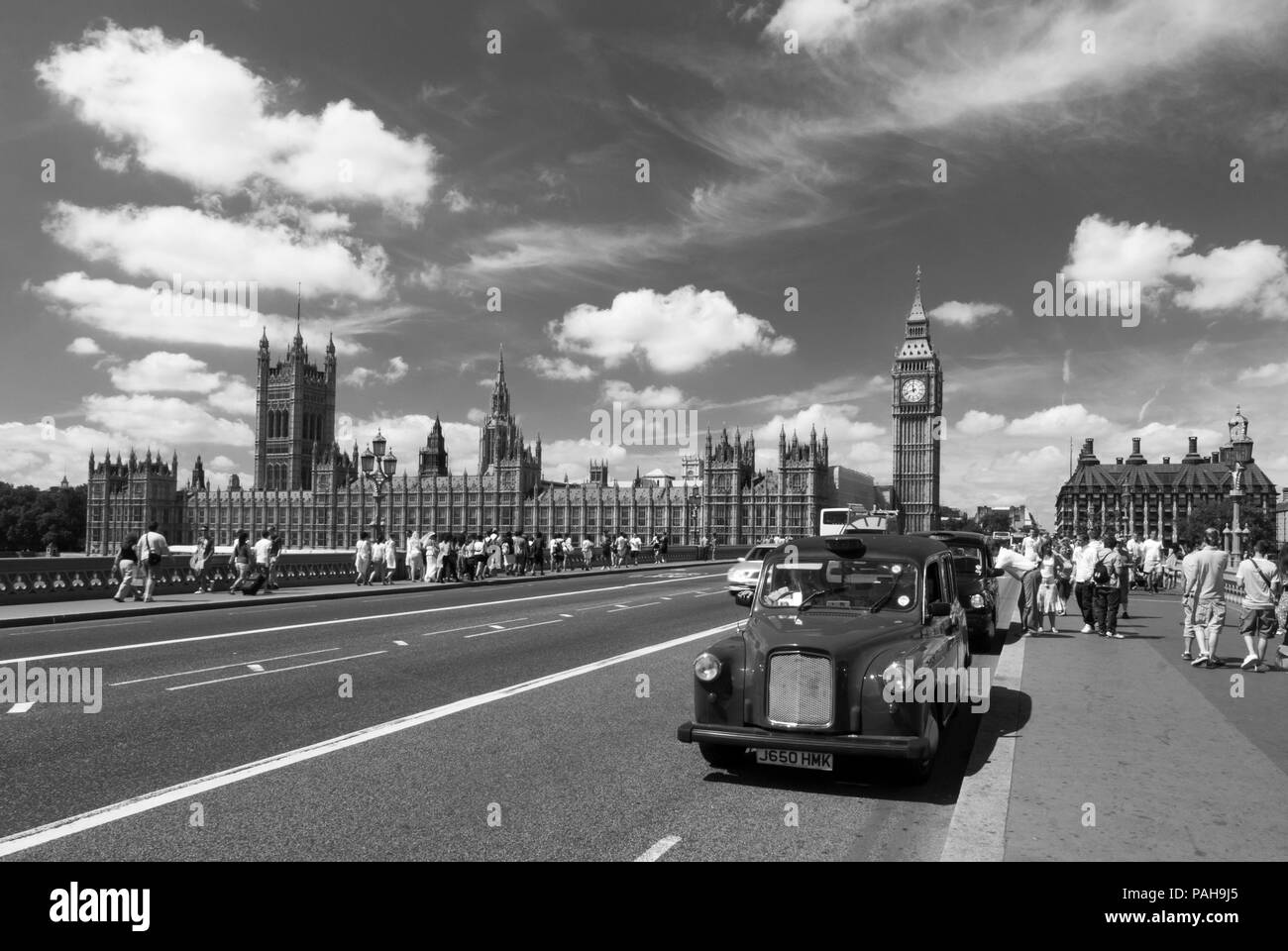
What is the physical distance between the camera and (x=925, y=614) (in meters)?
7.96

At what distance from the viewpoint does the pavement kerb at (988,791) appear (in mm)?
5375

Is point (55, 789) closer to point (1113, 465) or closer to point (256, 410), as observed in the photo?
point (256, 410)

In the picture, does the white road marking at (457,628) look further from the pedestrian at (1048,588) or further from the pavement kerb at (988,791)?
the pedestrian at (1048,588)

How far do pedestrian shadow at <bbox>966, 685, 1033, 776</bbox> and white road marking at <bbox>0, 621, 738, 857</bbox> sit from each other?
17.2 ft

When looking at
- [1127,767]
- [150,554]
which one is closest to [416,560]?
[150,554]

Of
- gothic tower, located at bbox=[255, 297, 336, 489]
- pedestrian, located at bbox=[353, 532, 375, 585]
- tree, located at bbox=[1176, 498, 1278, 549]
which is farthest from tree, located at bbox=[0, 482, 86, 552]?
tree, located at bbox=[1176, 498, 1278, 549]

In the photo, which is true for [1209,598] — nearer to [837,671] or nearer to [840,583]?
[840,583]

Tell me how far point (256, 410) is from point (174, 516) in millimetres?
27256

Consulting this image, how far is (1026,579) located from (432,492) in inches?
5258

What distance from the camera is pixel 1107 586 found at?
1614 centimetres

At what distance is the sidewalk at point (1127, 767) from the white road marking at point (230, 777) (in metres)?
5.26

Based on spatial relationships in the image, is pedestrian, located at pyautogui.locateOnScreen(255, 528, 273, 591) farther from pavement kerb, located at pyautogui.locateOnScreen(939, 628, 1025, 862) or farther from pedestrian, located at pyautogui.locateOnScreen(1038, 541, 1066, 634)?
pavement kerb, located at pyautogui.locateOnScreen(939, 628, 1025, 862)

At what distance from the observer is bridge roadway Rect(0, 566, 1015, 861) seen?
18.4 ft

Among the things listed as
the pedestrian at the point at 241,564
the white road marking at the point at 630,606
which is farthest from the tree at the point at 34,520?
the white road marking at the point at 630,606
